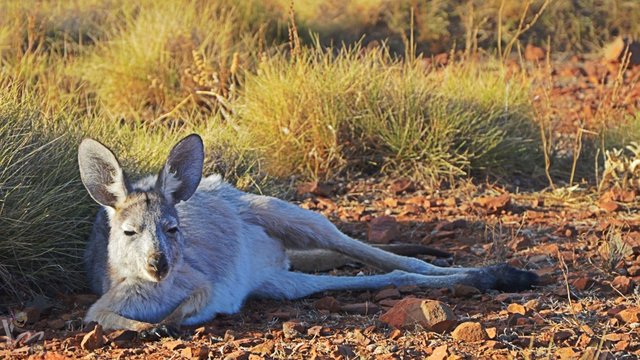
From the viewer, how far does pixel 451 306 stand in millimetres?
5305

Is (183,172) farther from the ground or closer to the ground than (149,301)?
farther from the ground

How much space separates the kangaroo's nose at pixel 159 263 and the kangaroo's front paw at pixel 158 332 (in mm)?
229

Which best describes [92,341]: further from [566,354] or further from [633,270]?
[633,270]

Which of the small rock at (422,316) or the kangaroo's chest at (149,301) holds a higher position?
the small rock at (422,316)

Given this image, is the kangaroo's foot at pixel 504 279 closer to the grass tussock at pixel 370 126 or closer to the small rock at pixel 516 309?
the small rock at pixel 516 309

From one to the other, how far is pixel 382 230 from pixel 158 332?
2.34 metres

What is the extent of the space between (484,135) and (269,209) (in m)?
2.53

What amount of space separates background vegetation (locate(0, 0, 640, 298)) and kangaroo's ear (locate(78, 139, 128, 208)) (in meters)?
0.65

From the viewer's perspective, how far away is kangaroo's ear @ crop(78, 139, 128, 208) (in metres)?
4.98

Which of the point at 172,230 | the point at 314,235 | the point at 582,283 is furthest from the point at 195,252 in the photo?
the point at 582,283

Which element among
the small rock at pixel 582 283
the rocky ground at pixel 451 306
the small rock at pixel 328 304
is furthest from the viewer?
the small rock at pixel 582 283

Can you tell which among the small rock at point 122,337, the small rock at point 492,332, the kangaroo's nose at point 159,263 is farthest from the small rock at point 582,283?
the small rock at point 122,337

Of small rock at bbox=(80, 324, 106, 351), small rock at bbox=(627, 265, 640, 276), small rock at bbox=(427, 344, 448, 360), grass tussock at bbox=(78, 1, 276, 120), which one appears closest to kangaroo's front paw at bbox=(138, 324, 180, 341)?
small rock at bbox=(80, 324, 106, 351)

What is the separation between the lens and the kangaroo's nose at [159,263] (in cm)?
475
